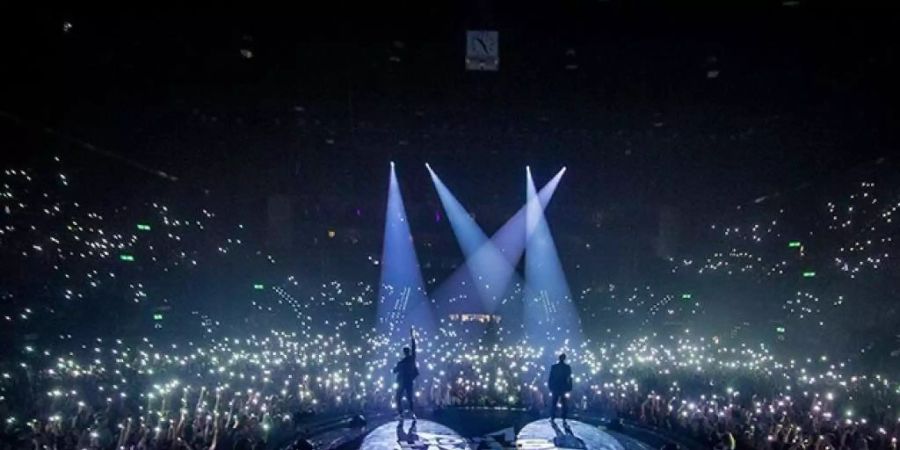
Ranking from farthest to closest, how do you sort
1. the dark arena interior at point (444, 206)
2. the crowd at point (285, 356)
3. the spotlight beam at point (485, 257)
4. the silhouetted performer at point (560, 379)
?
the spotlight beam at point (485, 257), the silhouetted performer at point (560, 379), the crowd at point (285, 356), the dark arena interior at point (444, 206)

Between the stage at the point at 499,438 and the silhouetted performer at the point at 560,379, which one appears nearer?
the stage at the point at 499,438

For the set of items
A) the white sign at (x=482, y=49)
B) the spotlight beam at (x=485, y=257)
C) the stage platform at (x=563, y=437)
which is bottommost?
the stage platform at (x=563, y=437)

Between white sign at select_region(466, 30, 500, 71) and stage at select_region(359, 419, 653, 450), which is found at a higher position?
white sign at select_region(466, 30, 500, 71)

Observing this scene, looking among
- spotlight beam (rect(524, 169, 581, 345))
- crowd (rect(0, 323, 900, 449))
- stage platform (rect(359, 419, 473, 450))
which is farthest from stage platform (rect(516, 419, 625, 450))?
spotlight beam (rect(524, 169, 581, 345))

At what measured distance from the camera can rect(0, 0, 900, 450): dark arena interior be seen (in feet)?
30.6

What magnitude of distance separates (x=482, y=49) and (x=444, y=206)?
17311 millimetres

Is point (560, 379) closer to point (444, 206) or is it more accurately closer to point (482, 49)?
point (482, 49)

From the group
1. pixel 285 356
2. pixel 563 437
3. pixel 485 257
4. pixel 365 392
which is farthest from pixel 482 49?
pixel 485 257

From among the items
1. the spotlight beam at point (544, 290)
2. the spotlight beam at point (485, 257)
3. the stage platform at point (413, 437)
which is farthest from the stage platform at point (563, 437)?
the spotlight beam at point (485, 257)

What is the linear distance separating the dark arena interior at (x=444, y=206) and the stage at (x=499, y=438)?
0.28 ft

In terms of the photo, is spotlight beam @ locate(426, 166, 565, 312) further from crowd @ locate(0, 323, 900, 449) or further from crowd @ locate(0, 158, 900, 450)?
crowd @ locate(0, 323, 900, 449)

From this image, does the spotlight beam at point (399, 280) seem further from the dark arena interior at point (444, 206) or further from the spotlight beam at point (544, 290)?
the spotlight beam at point (544, 290)

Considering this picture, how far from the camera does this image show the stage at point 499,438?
11516 mm

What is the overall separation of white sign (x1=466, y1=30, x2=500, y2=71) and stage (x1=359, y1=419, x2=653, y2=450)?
5.90 m
